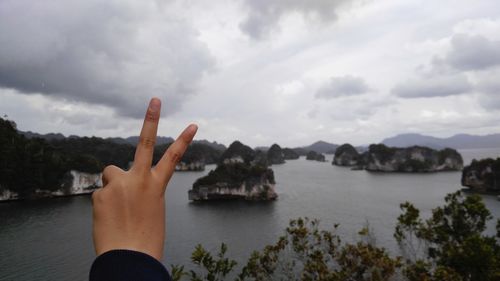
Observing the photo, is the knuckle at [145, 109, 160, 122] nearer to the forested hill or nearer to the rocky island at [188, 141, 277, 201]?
the rocky island at [188, 141, 277, 201]

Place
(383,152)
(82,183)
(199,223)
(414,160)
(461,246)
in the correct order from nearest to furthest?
(461,246) < (199,223) < (82,183) < (414,160) < (383,152)

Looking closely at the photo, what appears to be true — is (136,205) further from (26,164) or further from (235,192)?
(26,164)

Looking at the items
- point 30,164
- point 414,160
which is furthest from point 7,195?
point 414,160

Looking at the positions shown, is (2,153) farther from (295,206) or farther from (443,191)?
(443,191)

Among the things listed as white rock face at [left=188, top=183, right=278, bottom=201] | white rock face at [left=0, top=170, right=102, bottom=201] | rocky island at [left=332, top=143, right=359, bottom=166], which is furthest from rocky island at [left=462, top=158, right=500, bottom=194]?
white rock face at [left=0, top=170, right=102, bottom=201]

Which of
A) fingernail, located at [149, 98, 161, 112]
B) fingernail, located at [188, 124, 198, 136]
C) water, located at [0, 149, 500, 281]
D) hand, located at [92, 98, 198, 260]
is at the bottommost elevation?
A: water, located at [0, 149, 500, 281]

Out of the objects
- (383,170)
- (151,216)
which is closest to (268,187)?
(151,216)
